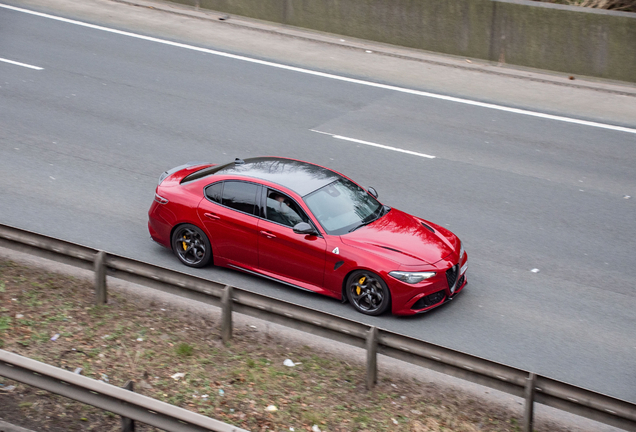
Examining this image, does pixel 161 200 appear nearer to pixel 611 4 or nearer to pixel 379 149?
pixel 379 149

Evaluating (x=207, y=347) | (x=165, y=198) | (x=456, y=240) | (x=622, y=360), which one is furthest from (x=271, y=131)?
(x=622, y=360)

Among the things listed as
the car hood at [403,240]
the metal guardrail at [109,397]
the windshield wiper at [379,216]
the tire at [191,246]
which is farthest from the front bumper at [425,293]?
the metal guardrail at [109,397]

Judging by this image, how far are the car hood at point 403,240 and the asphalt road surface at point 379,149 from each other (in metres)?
0.74

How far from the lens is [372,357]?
24.0ft

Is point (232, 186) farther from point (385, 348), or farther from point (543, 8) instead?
point (543, 8)

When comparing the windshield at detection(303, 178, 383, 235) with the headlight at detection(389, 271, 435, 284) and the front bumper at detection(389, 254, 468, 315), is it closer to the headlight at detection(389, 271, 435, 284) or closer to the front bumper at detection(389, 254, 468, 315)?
the headlight at detection(389, 271, 435, 284)

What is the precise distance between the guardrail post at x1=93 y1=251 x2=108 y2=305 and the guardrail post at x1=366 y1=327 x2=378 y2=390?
127 inches

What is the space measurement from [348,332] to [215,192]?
339 centimetres

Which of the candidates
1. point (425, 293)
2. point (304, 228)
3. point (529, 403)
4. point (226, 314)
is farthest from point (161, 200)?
point (529, 403)

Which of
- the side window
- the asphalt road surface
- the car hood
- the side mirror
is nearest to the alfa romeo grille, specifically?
the car hood

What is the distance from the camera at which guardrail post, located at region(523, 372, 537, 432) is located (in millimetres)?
6559

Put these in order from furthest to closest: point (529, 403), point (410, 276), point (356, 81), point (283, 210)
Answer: point (356, 81) < point (283, 210) < point (410, 276) < point (529, 403)

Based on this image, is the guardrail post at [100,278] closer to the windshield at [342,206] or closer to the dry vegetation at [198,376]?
the dry vegetation at [198,376]

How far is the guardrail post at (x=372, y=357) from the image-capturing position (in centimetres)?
721
